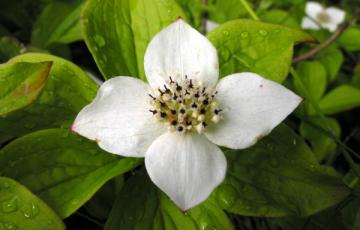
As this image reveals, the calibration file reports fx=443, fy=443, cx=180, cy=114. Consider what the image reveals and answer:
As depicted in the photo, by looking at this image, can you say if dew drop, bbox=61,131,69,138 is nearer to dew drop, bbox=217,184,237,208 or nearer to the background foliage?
the background foliage

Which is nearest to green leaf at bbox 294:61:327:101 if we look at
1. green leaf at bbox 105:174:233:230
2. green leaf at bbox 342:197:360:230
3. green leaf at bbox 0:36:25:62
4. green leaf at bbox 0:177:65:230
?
green leaf at bbox 342:197:360:230

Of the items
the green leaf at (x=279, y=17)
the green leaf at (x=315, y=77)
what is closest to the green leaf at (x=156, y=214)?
the green leaf at (x=315, y=77)

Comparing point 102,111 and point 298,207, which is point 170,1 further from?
point 298,207

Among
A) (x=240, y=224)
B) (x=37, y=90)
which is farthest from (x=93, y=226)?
(x=37, y=90)

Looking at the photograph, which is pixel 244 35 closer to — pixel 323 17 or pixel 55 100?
pixel 55 100

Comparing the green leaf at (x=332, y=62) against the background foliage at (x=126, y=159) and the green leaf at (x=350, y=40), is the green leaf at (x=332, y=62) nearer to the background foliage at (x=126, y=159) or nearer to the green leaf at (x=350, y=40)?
the green leaf at (x=350, y=40)

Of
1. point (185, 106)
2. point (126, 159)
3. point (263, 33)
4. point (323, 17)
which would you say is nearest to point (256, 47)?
point (263, 33)
